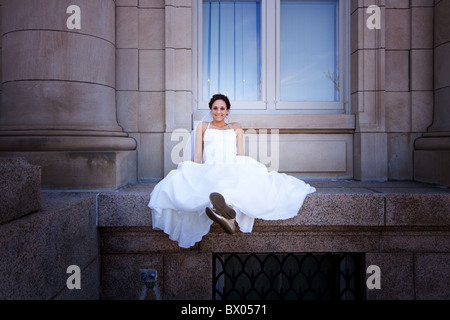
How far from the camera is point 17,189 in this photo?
2.12 metres

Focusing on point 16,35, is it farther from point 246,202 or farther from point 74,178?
point 246,202

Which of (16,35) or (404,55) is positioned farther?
(404,55)

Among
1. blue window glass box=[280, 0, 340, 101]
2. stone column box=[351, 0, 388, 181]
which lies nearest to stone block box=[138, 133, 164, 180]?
blue window glass box=[280, 0, 340, 101]

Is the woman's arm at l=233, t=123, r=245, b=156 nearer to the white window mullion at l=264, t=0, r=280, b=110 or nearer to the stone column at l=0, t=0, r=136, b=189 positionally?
the white window mullion at l=264, t=0, r=280, b=110

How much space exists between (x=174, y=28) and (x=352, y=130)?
311 centimetres

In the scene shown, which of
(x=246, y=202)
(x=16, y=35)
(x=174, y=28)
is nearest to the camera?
(x=246, y=202)

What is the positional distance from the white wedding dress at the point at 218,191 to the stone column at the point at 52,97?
2.86ft

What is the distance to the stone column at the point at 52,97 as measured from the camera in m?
3.34

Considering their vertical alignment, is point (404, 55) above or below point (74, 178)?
above

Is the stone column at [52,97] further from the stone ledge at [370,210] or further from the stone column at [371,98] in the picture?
the stone column at [371,98]

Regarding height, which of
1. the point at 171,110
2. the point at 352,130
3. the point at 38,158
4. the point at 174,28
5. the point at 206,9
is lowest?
the point at 38,158

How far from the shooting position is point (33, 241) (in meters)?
2.04

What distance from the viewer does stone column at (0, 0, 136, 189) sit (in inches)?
132

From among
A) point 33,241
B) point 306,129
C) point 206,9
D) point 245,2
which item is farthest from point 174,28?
point 33,241
